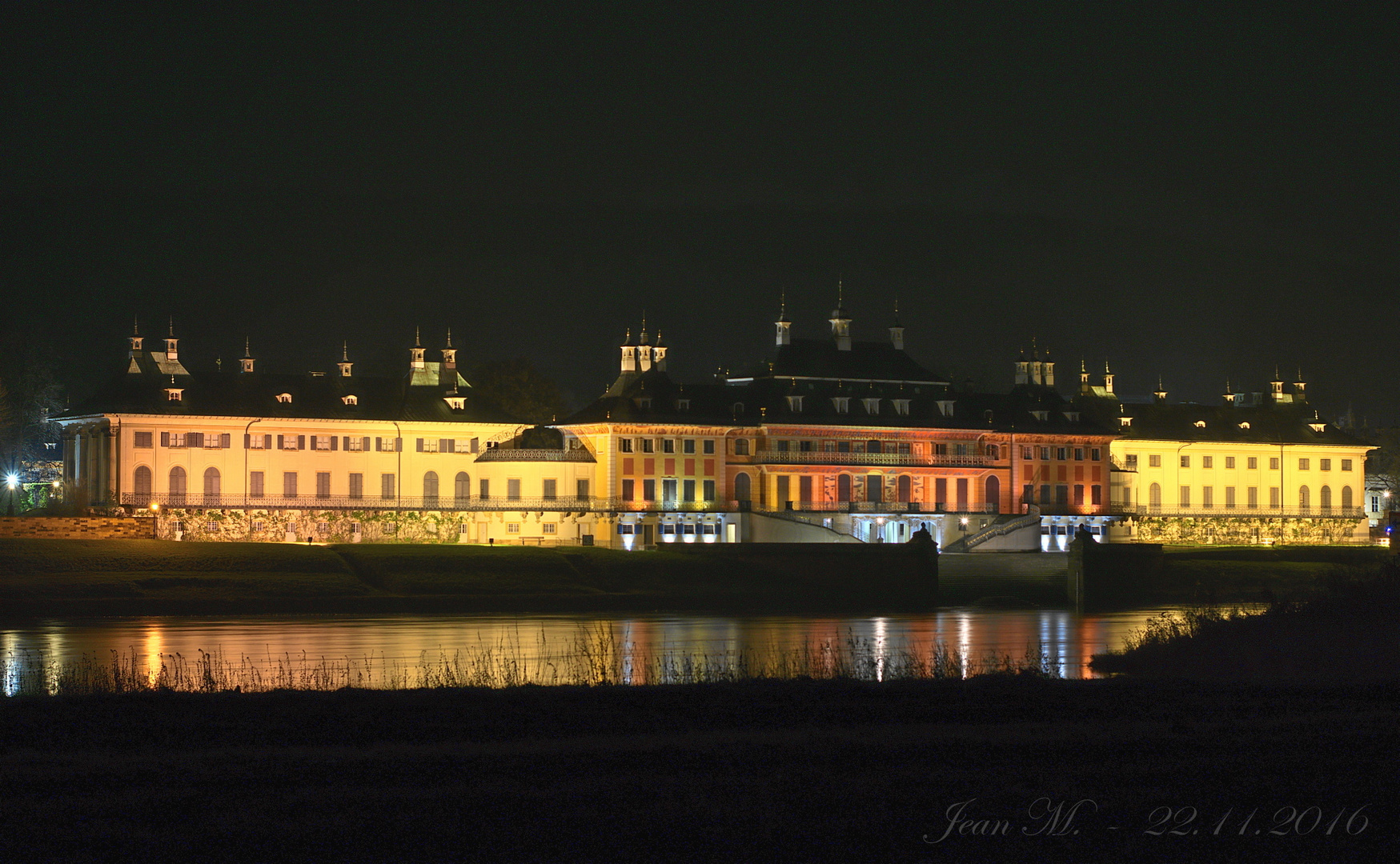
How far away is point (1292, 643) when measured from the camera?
115 ft

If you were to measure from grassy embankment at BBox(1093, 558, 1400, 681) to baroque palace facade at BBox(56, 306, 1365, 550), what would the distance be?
4320cm

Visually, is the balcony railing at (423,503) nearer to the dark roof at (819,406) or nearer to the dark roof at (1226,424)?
the dark roof at (819,406)

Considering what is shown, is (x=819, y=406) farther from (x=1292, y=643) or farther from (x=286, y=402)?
(x=1292, y=643)

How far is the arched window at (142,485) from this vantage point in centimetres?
7662

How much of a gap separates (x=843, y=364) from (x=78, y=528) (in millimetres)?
39413

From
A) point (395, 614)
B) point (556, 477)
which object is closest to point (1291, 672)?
point (395, 614)

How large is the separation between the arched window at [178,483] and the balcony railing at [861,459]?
26.3 m

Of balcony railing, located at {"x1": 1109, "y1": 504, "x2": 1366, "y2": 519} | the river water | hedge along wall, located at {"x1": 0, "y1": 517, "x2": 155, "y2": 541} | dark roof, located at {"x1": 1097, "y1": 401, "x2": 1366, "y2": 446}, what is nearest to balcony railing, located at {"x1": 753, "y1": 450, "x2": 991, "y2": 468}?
balcony railing, located at {"x1": 1109, "y1": 504, "x2": 1366, "y2": 519}

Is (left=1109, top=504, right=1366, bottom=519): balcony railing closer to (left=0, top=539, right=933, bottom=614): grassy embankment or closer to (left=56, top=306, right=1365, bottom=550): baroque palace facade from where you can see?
(left=56, top=306, right=1365, bottom=550): baroque palace facade

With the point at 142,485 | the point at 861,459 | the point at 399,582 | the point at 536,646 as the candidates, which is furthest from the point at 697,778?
the point at 861,459

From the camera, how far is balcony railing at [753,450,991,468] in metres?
86.9

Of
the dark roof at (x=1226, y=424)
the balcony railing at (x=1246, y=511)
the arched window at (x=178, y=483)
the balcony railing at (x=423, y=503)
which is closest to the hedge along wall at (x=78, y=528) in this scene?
the balcony railing at (x=423, y=503)

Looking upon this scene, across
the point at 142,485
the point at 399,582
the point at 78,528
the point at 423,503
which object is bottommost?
the point at 399,582

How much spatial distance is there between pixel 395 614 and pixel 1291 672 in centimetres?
3358
